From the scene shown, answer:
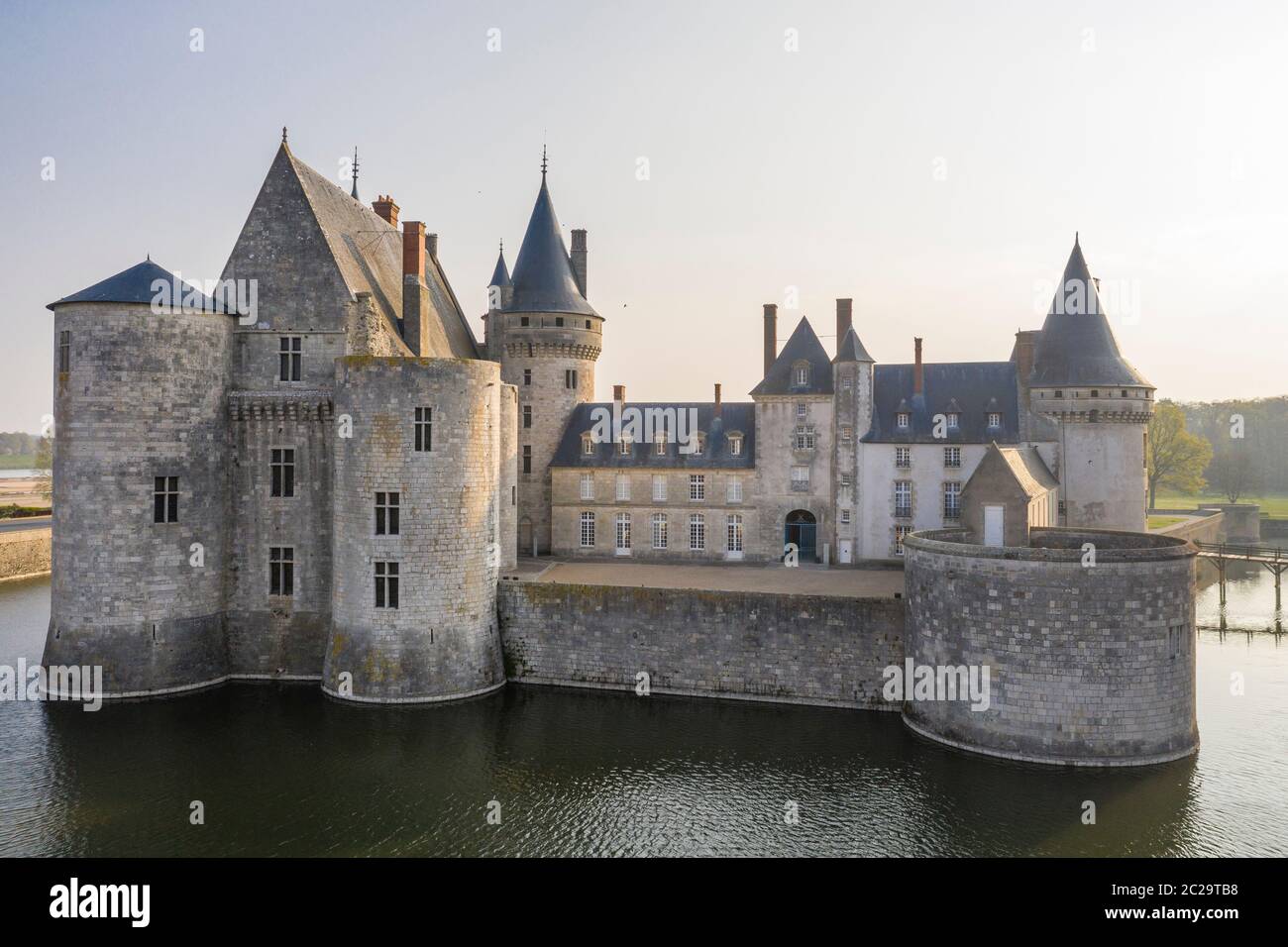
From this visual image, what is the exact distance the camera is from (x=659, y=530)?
32.5 metres

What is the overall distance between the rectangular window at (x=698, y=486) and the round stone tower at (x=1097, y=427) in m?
11.5

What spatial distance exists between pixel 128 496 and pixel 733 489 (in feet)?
61.2

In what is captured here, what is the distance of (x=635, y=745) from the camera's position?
19.5m

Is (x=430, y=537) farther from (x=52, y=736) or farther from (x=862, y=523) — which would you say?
(x=862, y=523)

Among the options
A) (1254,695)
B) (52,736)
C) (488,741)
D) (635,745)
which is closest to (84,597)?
(52,736)

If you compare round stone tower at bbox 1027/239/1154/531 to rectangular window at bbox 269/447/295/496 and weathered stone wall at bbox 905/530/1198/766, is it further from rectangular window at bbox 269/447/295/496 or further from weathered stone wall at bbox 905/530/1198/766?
rectangular window at bbox 269/447/295/496

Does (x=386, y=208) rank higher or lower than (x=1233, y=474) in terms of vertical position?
higher

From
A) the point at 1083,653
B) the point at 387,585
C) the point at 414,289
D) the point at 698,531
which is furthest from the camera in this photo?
the point at 698,531

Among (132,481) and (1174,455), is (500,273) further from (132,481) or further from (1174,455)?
(1174,455)

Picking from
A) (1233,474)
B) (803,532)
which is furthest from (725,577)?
(1233,474)

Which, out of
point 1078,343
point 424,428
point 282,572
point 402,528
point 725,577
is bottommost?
point 725,577

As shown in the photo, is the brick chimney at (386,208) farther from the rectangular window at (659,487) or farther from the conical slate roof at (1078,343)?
the conical slate roof at (1078,343)

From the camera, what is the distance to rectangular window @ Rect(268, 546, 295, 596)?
78.3 ft

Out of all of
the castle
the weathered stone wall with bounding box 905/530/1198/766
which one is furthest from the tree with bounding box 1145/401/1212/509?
the weathered stone wall with bounding box 905/530/1198/766
